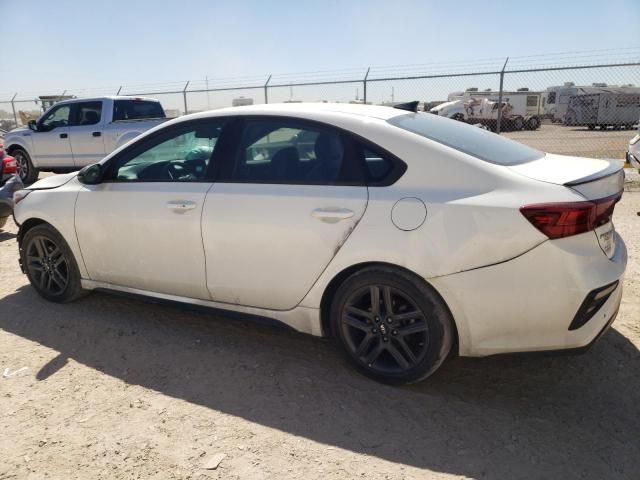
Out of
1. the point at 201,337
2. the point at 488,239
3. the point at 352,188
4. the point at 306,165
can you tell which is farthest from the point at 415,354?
the point at 201,337

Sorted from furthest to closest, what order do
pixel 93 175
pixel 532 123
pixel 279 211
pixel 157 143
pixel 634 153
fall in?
pixel 532 123
pixel 634 153
pixel 93 175
pixel 157 143
pixel 279 211

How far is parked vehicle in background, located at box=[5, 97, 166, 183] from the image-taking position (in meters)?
10.6

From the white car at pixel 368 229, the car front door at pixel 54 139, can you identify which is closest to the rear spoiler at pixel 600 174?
the white car at pixel 368 229

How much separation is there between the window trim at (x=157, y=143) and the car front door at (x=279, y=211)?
12 cm

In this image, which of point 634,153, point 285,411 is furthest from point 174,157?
point 634,153

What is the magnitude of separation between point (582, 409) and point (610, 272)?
754 millimetres

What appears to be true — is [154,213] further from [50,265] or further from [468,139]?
[468,139]

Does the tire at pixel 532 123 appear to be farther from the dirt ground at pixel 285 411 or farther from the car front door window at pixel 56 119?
the dirt ground at pixel 285 411

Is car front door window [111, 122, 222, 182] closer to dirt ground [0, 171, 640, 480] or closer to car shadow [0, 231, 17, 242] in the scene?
dirt ground [0, 171, 640, 480]

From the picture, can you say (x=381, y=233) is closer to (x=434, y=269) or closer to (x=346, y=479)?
(x=434, y=269)

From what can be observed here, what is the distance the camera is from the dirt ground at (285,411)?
8.07ft

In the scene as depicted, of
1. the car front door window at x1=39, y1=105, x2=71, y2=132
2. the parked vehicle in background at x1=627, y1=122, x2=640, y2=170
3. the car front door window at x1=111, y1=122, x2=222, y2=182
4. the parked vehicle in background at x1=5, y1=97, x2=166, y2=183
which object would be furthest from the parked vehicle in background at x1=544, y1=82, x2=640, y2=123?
the car front door window at x1=111, y1=122, x2=222, y2=182

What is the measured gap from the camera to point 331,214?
2963 mm

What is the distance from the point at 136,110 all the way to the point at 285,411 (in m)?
9.49
